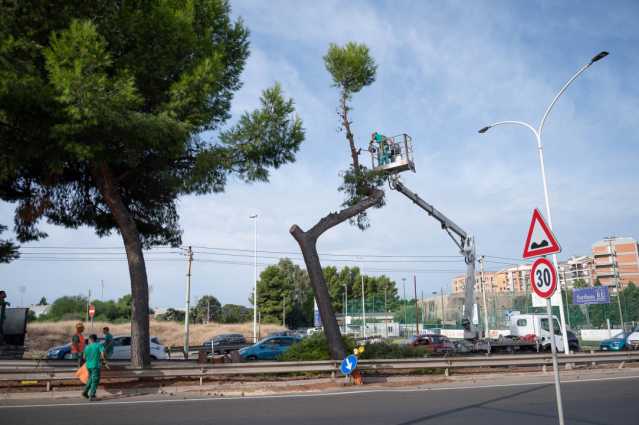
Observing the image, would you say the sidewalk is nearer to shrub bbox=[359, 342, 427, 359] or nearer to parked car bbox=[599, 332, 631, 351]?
shrub bbox=[359, 342, 427, 359]

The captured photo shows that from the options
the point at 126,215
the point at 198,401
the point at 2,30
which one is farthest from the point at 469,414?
the point at 2,30

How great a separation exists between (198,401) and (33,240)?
9.02 m

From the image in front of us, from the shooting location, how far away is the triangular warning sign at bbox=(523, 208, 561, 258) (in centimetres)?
680

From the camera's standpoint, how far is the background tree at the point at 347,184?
52.1 ft

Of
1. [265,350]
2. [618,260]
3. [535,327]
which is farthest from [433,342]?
[618,260]

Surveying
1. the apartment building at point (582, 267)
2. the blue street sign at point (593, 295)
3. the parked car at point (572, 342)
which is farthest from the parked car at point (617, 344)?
the apartment building at point (582, 267)

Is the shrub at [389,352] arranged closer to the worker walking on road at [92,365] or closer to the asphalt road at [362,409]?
the asphalt road at [362,409]

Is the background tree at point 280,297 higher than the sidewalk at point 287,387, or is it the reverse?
the background tree at point 280,297

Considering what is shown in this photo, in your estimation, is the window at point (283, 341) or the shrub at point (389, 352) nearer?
the shrub at point (389, 352)

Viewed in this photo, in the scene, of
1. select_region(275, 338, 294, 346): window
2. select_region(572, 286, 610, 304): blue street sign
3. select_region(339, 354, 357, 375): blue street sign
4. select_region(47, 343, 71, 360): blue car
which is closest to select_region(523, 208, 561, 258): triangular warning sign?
select_region(339, 354, 357, 375): blue street sign

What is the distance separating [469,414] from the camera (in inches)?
370

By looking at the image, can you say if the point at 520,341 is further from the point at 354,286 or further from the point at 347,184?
the point at 354,286

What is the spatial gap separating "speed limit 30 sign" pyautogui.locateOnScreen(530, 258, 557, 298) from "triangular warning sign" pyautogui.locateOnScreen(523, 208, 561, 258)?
0.49ft

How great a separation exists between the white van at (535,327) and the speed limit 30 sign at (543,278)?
22893 mm
